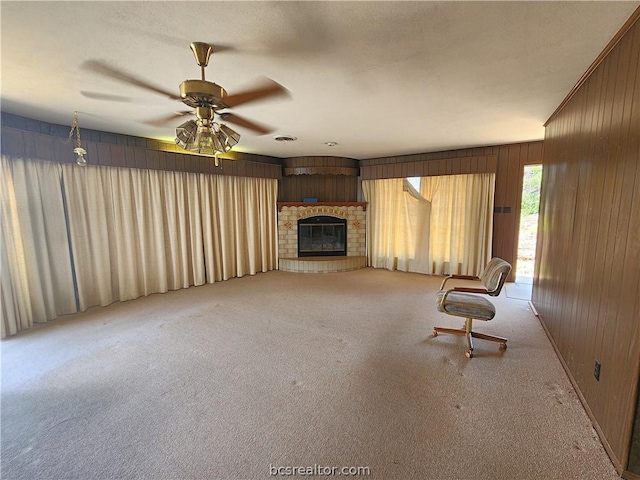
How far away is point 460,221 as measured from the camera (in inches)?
204

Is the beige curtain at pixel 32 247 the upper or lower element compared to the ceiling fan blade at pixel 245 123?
lower

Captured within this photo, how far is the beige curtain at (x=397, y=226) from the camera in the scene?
5.65 meters

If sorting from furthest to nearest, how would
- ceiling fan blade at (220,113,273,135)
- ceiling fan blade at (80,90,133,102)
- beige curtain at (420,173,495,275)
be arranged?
beige curtain at (420,173,495,275) → ceiling fan blade at (220,113,273,135) → ceiling fan blade at (80,90,133,102)

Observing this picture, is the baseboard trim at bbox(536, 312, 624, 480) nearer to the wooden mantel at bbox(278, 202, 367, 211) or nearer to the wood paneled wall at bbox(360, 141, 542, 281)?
the wood paneled wall at bbox(360, 141, 542, 281)

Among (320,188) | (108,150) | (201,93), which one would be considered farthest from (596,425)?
(320,188)

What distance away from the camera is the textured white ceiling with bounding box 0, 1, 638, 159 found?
140 cm

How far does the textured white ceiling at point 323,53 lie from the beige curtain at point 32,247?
0.70m

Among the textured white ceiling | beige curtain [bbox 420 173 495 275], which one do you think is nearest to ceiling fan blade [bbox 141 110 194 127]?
the textured white ceiling

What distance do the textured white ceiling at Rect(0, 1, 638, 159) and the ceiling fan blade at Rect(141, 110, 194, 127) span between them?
7cm

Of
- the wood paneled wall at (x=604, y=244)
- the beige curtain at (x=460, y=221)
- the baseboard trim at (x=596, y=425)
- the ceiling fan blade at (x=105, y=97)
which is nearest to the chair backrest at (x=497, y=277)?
the wood paneled wall at (x=604, y=244)

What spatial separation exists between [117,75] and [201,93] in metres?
0.95

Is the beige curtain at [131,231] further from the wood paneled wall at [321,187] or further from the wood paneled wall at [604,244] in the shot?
the wood paneled wall at [604,244]

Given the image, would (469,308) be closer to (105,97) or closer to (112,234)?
(105,97)

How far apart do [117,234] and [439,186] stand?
5286 millimetres
